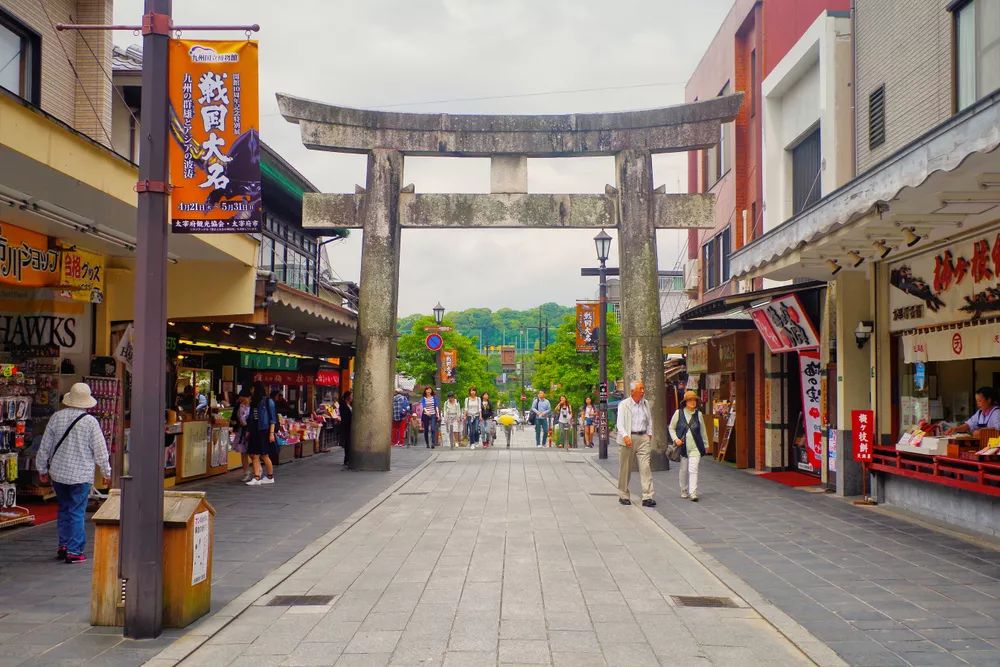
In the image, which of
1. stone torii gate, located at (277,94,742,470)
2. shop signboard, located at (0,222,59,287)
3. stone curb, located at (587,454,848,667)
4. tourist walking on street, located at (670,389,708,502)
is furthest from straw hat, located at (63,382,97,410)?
stone torii gate, located at (277,94,742,470)

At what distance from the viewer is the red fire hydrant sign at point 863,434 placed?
1409 cm

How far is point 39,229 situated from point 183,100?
5219 mm

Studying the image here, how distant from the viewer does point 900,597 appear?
770 centimetres

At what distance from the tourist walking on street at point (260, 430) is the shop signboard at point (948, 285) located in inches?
418

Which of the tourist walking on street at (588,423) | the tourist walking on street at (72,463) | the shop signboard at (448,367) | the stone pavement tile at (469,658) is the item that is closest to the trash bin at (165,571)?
the stone pavement tile at (469,658)

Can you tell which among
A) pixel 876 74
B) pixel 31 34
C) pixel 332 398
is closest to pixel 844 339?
pixel 876 74

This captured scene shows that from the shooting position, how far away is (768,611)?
7.29m

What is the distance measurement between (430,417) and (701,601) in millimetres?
21020

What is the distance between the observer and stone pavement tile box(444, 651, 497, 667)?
5848mm

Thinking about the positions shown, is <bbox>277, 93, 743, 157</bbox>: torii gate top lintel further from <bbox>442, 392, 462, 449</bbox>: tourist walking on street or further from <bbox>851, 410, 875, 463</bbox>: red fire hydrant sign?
<bbox>442, 392, 462, 449</bbox>: tourist walking on street

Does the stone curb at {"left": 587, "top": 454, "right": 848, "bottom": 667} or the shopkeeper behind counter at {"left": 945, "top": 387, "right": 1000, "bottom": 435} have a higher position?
the shopkeeper behind counter at {"left": 945, "top": 387, "right": 1000, "bottom": 435}

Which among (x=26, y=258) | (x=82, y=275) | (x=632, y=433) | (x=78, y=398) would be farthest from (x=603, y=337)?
(x=78, y=398)

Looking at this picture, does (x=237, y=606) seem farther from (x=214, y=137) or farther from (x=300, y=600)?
(x=214, y=137)

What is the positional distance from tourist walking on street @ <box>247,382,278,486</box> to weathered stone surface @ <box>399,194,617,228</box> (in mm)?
5581
